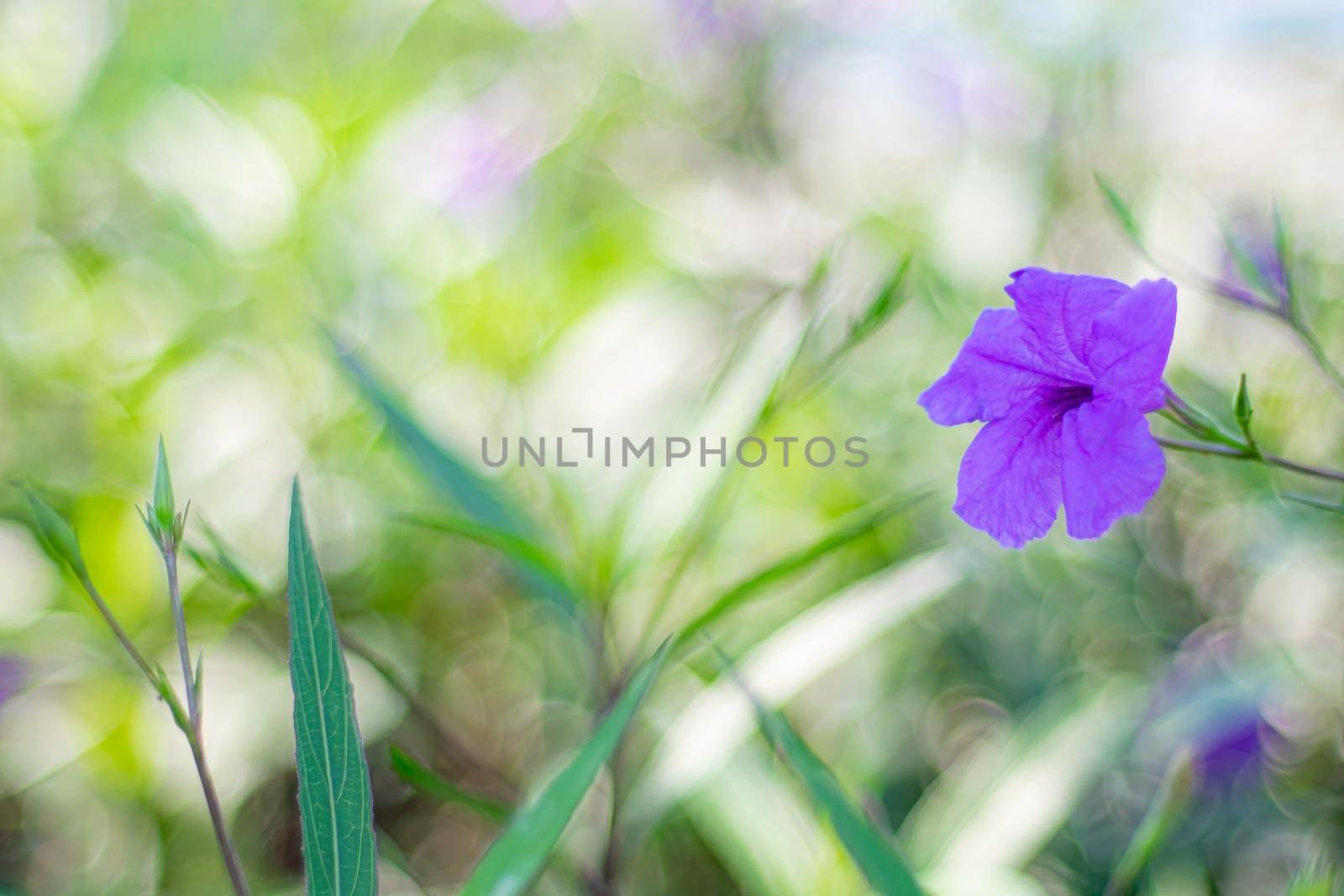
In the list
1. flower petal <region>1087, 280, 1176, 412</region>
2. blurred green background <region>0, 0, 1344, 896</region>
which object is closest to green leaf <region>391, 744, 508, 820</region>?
blurred green background <region>0, 0, 1344, 896</region>

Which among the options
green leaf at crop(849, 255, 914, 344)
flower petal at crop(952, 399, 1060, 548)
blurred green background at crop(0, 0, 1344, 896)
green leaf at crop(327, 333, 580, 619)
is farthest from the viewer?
blurred green background at crop(0, 0, 1344, 896)

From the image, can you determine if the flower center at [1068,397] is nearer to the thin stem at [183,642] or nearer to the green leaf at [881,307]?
the green leaf at [881,307]

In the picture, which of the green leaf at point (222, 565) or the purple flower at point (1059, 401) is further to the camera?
the green leaf at point (222, 565)

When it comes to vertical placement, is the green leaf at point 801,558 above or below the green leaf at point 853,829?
above

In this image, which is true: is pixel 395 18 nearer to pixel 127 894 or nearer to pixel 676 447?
pixel 676 447

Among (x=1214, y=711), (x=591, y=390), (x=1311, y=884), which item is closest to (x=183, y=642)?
(x=1311, y=884)

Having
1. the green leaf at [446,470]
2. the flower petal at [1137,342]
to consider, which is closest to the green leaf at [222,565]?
the green leaf at [446,470]

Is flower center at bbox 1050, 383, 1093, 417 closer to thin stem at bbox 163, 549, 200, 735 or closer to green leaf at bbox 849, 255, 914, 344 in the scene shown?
green leaf at bbox 849, 255, 914, 344

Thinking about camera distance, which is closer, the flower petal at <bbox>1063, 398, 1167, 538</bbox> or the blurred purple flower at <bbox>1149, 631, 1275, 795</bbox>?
the flower petal at <bbox>1063, 398, 1167, 538</bbox>
